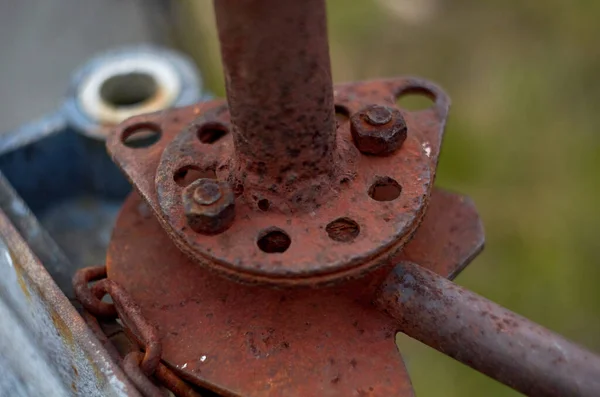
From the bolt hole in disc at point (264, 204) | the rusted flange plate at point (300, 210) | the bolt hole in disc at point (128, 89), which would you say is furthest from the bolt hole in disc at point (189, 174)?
the bolt hole in disc at point (128, 89)

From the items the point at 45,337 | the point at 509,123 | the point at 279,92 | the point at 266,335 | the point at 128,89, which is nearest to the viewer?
the point at 279,92

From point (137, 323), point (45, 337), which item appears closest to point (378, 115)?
point (137, 323)

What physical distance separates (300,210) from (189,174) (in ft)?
0.64

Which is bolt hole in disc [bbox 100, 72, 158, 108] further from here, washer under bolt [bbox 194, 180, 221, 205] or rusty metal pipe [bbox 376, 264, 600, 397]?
rusty metal pipe [bbox 376, 264, 600, 397]

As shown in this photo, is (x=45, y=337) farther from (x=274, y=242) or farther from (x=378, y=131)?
(x=378, y=131)

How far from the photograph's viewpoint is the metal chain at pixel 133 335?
914 millimetres

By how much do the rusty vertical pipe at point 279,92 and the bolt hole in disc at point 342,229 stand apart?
0.05 m

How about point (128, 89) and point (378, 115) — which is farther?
point (128, 89)

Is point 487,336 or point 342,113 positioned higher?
point 342,113

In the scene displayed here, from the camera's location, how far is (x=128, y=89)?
1.87 m

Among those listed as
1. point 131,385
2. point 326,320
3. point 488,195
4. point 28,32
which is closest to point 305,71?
point 326,320

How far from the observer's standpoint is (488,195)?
2.64 m

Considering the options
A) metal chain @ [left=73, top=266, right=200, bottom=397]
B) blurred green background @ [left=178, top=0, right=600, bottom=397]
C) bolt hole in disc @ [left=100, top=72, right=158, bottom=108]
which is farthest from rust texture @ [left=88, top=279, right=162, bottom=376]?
blurred green background @ [left=178, top=0, right=600, bottom=397]

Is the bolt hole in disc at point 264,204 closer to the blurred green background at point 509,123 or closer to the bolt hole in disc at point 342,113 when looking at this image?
the bolt hole in disc at point 342,113
